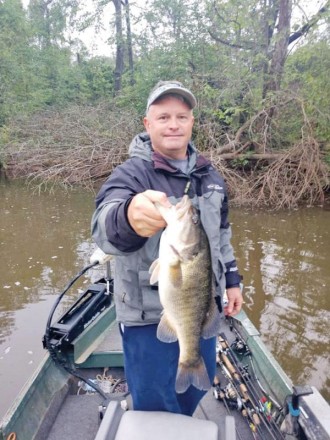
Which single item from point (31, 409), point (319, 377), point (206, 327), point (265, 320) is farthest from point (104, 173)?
point (206, 327)

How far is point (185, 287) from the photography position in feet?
5.54

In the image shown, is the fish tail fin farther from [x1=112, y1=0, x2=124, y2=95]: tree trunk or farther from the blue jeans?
[x1=112, y1=0, x2=124, y2=95]: tree trunk

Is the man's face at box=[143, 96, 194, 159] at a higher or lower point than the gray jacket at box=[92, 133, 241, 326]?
higher

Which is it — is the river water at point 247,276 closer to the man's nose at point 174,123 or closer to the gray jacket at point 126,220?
the gray jacket at point 126,220

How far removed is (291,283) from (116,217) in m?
5.68

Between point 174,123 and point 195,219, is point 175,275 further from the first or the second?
point 174,123

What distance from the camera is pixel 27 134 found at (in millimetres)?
16250

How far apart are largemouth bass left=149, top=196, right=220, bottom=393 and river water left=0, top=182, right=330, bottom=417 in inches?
112

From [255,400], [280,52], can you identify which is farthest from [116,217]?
[280,52]

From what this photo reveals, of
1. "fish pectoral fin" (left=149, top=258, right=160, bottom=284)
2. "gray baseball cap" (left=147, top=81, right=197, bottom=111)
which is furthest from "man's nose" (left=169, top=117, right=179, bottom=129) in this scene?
"fish pectoral fin" (left=149, top=258, right=160, bottom=284)

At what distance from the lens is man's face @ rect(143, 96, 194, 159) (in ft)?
6.55

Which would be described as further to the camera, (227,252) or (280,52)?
(280,52)

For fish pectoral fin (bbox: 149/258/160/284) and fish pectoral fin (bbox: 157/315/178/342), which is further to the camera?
fish pectoral fin (bbox: 157/315/178/342)

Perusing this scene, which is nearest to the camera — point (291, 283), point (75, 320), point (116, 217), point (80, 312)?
point (116, 217)
